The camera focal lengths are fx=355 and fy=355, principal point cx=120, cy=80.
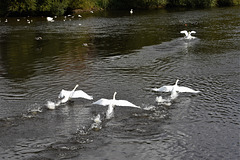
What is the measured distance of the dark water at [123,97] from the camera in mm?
10328

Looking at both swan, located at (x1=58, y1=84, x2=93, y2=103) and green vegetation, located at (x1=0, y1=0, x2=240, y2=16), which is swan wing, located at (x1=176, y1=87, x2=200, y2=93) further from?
green vegetation, located at (x1=0, y1=0, x2=240, y2=16)

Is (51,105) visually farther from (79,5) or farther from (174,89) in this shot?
(79,5)

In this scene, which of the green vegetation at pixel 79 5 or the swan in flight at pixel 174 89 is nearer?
the swan in flight at pixel 174 89

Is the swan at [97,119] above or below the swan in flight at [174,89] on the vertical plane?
below

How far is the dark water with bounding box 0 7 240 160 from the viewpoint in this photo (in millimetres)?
10328

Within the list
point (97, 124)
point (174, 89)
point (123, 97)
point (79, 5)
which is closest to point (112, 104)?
point (97, 124)

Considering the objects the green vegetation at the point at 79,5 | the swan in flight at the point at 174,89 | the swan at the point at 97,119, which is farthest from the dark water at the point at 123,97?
the green vegetation at the point at 79,5

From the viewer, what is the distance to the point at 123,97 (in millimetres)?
14781

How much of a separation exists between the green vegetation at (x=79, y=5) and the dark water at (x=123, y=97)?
25991mm

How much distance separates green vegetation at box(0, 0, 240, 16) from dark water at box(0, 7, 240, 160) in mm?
25991

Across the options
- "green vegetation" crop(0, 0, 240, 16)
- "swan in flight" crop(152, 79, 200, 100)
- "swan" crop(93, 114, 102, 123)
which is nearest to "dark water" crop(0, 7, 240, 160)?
"swan" crop(93, 114, 102, 123)

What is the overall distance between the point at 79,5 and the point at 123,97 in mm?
48423

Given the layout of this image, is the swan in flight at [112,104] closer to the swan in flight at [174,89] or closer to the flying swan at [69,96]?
the flying swan at [69,96]

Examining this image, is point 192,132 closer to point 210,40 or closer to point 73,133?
point 73,133
